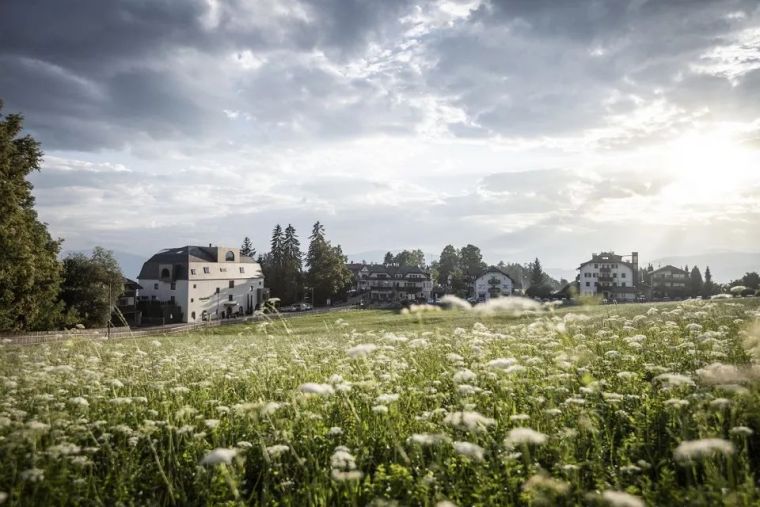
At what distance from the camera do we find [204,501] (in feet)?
17.4

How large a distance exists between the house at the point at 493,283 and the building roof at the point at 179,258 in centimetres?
7130

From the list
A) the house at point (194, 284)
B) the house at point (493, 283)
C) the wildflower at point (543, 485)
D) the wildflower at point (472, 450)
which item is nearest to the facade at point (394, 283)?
the house at point (493, 283)

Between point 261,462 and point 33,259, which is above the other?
point 33,259

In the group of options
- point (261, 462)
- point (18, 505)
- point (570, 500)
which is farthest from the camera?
point (261, 462)

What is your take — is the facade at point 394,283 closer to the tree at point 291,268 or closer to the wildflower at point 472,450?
the tree at point 291,268

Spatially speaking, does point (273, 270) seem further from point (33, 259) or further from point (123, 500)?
point (123, 500)

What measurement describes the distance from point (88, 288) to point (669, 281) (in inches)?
5475

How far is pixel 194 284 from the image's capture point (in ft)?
258

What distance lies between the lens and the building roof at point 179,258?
7888 centimetres

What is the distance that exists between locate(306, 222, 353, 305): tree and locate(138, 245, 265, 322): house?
1527 cm

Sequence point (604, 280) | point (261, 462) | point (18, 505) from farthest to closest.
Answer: point (604, 280) → point (261, 462) → point (18, 505)

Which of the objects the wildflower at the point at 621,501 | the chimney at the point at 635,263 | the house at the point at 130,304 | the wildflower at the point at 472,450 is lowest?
the house at the point at 130,304

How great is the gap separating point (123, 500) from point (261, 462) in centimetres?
173

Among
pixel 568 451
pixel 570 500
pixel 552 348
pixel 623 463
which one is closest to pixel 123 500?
pixel 570 500
